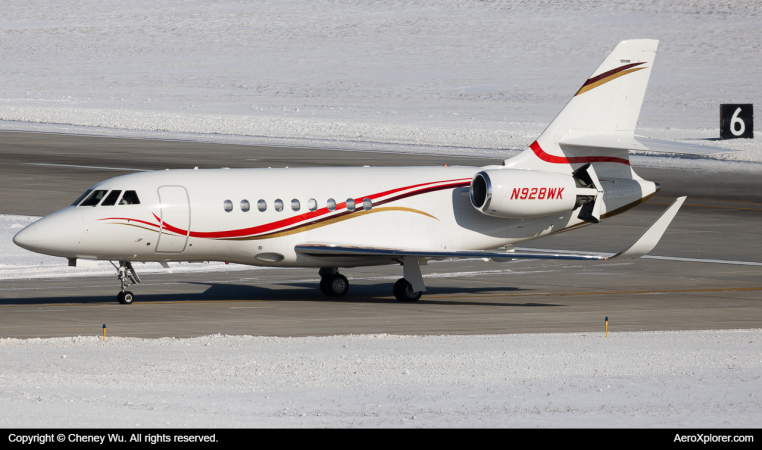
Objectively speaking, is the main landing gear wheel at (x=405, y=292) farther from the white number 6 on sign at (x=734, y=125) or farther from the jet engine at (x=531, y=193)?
the white number 6 on sign at (x=734, y=125)

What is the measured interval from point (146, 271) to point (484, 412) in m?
22.7

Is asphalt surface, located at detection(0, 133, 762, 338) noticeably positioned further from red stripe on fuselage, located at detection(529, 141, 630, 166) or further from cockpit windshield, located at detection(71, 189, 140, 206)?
red stripe on fuselage, located at detection(529, 141, 630, 166)

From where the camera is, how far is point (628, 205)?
3097 centimetres

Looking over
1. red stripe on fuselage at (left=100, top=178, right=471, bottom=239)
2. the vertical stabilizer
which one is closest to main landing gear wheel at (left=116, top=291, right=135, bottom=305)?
red stripe on fuselage at (left=100, top=178, right=471, bottom=239)

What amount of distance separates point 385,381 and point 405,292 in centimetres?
1273

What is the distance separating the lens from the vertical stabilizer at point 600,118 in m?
30.9

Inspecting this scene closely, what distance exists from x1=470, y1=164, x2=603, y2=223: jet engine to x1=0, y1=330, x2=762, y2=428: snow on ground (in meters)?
7.65

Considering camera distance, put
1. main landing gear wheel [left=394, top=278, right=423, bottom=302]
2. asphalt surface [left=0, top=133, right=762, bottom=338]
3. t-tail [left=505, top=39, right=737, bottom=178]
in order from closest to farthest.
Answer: asphalt surface [left=0, top=133, right=762, bottom=338], main landing gear wheel [left=394, top=278, right=423, bottom=302], t-tail [left=505, top=39, right=737, bottom=178]

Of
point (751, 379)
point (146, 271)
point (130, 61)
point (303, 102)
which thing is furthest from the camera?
point (130, 61)

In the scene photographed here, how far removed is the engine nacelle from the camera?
29.2 metres

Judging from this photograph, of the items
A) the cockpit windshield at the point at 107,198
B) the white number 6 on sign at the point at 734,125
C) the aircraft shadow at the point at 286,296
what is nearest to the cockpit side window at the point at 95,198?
the cockpit windshield at the point at 107,198

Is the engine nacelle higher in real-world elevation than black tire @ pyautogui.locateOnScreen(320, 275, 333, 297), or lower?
higher
